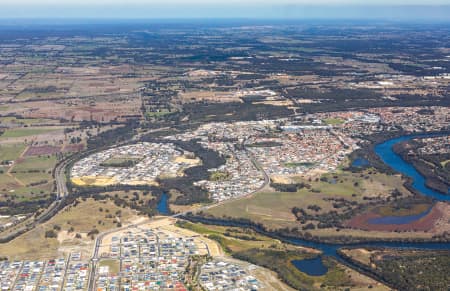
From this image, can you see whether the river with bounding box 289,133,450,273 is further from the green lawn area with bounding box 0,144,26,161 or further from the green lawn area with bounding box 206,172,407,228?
the green lawn area with bounding box 0,144,26,161

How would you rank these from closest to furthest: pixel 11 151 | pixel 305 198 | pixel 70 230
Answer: pixel 70 230
pixel 305 198
pixel 11 151

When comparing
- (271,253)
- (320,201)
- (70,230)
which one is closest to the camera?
(271,253)

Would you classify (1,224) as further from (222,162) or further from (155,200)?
(222,162)

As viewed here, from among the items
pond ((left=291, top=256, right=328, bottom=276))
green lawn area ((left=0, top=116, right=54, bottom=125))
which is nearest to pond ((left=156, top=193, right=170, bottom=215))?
pond ((left=291, top=256, right=328, bottom=276))

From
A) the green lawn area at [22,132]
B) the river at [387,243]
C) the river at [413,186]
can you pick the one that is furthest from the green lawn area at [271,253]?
the green lawn area at [22,132]

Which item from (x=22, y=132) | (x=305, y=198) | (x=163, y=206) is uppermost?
(x=22, y=132)

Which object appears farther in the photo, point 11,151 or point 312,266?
point 11,151

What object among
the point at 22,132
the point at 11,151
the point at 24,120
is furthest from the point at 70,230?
the point at 24,120

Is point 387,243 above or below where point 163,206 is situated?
below

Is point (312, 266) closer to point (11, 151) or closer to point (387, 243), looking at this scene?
point (387, 243)
